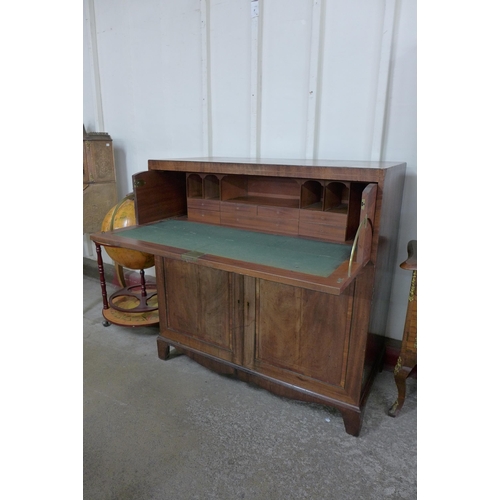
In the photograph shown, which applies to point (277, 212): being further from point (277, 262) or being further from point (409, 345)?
point (409, 345)

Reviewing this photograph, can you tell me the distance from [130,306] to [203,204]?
1471mm

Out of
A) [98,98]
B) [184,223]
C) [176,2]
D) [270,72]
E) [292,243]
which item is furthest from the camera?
[98,98]

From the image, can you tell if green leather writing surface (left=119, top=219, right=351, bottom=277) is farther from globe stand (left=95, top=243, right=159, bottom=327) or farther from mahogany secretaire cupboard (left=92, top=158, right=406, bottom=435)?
globe stand (left=95, top=243, right=159, bottom=327)

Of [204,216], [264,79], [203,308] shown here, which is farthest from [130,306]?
[264,79]

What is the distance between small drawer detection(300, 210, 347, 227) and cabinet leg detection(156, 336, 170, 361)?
1.41 meters

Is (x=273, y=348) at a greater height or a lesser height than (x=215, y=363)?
greater

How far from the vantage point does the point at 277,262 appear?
1.62 metres

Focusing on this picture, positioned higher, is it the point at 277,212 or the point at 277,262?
the point at 277,212

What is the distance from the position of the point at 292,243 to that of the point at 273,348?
66 cm

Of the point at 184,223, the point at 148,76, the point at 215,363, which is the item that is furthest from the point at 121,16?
the point at 215,363

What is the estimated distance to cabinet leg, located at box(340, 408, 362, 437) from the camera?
1998 millimetres

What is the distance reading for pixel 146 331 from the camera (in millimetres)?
3268

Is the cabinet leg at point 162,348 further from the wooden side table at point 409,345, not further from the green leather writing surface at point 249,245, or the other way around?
the wooden side table at point 409,345

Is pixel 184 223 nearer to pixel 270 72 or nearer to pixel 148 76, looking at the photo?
pixel 270 72
